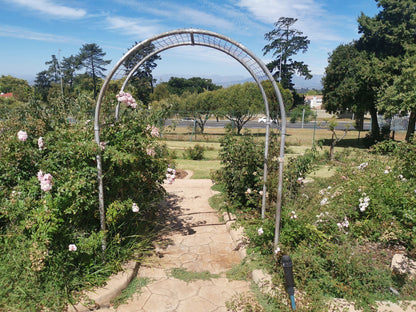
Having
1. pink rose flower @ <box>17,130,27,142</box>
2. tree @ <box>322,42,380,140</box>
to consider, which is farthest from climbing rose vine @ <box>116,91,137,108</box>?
tree @ <box>322,42,380,140</box>

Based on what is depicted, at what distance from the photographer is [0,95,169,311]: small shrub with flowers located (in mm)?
2627

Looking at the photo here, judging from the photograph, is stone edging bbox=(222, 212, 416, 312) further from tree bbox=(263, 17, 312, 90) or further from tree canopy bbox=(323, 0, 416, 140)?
tree bbox=(263, 17, 312, 90)

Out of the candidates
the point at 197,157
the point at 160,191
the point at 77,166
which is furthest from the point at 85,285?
the point at 197,157

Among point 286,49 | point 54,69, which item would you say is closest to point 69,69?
point 54,69

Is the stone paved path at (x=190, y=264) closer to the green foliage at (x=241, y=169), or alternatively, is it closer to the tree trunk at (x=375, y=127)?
the green foliage at (x=241, y=169)

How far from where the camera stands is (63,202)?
2805 millimetres

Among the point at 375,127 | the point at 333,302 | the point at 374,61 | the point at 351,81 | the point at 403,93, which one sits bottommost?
the point at 333,302

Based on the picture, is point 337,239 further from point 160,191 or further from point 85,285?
point 85,285

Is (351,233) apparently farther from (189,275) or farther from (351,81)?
(351,81)

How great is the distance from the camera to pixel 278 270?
3.08m

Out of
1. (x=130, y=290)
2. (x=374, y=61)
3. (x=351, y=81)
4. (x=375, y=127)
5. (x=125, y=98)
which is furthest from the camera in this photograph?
(x=375, y=127)

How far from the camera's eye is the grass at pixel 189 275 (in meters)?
3.30

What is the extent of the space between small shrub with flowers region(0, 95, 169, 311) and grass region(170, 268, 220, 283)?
0.60 meters

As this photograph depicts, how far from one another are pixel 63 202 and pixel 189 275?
64.8 inches
